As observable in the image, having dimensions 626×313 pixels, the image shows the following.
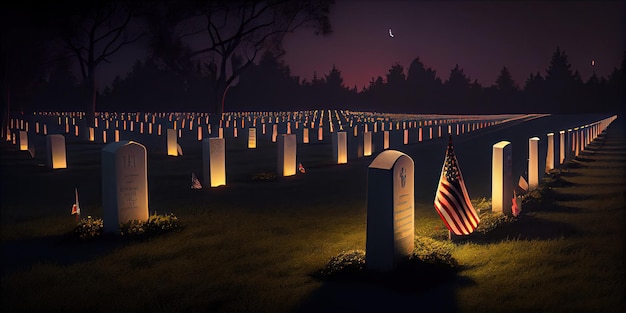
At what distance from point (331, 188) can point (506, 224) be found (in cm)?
575

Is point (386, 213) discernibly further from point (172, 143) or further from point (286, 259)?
point (172, 143)

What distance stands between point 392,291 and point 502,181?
4861 millimetres

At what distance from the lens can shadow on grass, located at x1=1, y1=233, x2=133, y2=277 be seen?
777cm

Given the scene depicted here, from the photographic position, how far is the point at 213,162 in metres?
15.1

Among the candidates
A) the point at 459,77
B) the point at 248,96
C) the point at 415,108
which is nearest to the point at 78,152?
the point at 248,96

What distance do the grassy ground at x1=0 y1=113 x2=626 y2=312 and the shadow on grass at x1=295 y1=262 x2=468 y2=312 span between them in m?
0.02

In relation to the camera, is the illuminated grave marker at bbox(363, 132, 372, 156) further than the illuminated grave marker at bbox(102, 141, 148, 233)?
Yes

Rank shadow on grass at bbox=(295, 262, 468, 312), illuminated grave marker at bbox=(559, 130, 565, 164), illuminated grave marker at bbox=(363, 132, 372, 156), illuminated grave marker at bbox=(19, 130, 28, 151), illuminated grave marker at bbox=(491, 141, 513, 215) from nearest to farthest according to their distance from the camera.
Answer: shadow on grass at bbox=(295, 262, 468, 312) < illuminated grave marker at bbox=(491, 141, 513, 215) < illuminated grave marker at bbox=(559, 130, 565, 164) < illuminated grave marker at bbox=(363, 132, 372, 156) < illuminated grave marker at bbox=(19, 130, 28, 151)

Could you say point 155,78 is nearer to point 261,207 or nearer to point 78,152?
point 78,152

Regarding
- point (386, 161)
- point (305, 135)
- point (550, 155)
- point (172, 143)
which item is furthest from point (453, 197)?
point (305, 135)

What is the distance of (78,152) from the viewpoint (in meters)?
25.9

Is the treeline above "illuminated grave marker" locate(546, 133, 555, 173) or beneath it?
above

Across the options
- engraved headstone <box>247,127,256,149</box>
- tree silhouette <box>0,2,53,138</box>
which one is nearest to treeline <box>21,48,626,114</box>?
tree silhouette <box>0,2,53,138</box>

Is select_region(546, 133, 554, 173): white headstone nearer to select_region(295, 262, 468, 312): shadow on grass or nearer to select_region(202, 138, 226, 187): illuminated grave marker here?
select_region(202, 138, 226, 187): illuminated grave marker
